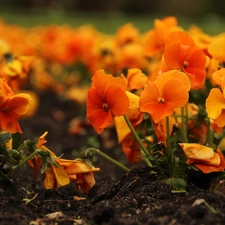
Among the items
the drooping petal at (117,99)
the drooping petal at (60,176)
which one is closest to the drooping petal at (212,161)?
the drooping petal at (117,99)

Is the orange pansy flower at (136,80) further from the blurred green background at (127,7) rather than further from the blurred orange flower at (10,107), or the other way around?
the blurred green background at (127,7)

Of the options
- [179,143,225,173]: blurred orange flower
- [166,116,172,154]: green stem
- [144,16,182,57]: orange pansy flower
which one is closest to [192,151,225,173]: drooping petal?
[179,143,225,173]: blurred orange flower

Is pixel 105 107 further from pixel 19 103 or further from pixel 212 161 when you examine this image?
pixel 212 161

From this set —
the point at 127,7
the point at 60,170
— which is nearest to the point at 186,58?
the point at 60,170

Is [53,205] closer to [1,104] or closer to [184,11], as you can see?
[1,104]

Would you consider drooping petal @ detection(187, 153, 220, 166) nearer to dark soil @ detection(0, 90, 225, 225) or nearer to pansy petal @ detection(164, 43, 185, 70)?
dark soil @ detection(0, 90, 225, 225)

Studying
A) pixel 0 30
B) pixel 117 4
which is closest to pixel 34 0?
pixel 117 4
